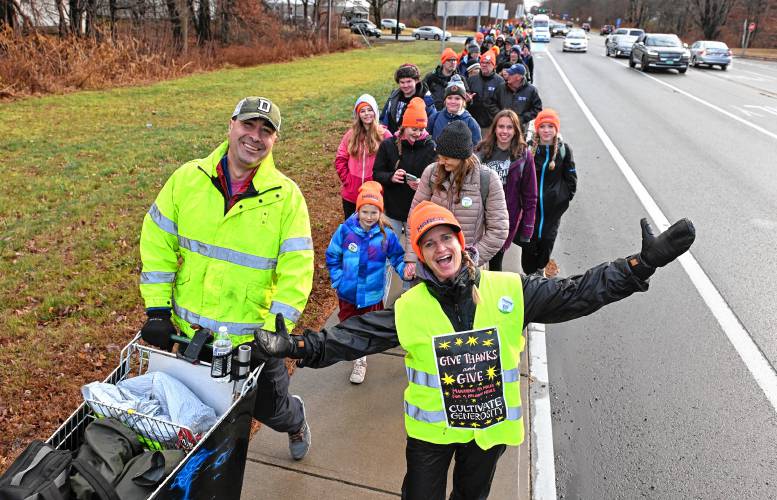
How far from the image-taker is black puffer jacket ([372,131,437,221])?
5566 millimetres

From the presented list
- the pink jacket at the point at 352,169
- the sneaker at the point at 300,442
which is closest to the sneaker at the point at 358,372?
the sneaker at the point at 300,442

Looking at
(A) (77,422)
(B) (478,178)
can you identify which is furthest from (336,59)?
(A) (77,422)

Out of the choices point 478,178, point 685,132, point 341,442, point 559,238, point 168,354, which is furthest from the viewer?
point 685,132

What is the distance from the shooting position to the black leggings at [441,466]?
2.87 m

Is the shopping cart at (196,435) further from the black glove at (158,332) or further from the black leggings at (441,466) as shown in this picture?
the black leggings at (441,466)

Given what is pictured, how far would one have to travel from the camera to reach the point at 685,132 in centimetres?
1532

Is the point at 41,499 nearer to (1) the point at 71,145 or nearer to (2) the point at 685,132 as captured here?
(1) the point at 71,145

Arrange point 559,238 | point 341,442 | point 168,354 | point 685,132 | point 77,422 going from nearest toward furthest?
1. point 77,422
2. point 168,354
3. point 341,442
4. point 559,238
5. point 685,132

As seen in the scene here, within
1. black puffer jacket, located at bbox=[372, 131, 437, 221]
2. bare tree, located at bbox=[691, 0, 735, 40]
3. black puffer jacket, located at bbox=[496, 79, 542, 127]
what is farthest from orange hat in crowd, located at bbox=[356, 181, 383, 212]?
bare tree, located at bbox=[691, 0, 735, 40]

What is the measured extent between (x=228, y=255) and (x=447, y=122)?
4.83 meters

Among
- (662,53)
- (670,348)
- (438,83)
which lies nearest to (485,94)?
(438,83)

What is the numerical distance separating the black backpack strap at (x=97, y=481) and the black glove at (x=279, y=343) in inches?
31.2

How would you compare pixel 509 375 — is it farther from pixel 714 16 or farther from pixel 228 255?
pixel 714 16

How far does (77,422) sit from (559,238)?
6.85m
